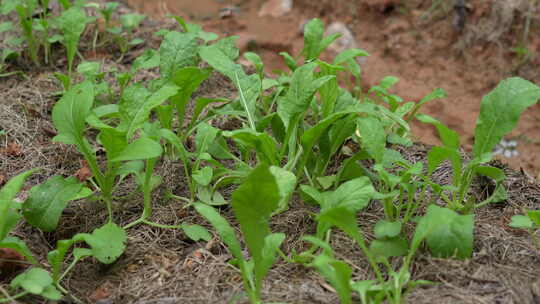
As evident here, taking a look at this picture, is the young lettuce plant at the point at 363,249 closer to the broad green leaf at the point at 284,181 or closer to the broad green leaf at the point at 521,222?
the broad green leaf at the point at 284,181

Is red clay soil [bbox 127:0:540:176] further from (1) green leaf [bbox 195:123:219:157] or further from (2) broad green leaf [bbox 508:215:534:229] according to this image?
(1) green leaf [bbox 195:123:219:157]

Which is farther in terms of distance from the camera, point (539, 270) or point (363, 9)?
point (363, 9)

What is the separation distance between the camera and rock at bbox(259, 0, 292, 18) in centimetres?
499

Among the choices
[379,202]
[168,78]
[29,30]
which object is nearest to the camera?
[379,202]

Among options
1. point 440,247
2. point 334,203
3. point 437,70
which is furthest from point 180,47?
point 437,70

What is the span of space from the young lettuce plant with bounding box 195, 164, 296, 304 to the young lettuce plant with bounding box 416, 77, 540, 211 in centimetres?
68

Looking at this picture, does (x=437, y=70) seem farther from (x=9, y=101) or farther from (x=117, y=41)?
(x=9, y=101)

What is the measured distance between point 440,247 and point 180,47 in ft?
4.59

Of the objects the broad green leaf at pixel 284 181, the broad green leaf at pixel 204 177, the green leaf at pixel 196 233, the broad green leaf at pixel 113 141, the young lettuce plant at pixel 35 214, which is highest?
the broad green leaf at pixel 113 141

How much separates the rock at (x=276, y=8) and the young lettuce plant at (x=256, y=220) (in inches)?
137

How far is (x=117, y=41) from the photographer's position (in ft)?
11.5

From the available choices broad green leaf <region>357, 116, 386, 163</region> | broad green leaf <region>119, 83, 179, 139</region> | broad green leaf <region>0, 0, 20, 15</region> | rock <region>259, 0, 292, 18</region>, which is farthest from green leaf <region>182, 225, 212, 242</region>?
rock <region>259, 0, 292, 18</region>

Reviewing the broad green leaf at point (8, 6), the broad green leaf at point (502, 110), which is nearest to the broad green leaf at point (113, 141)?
the broad green leaf at point (502, 110)

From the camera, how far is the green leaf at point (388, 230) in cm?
180
